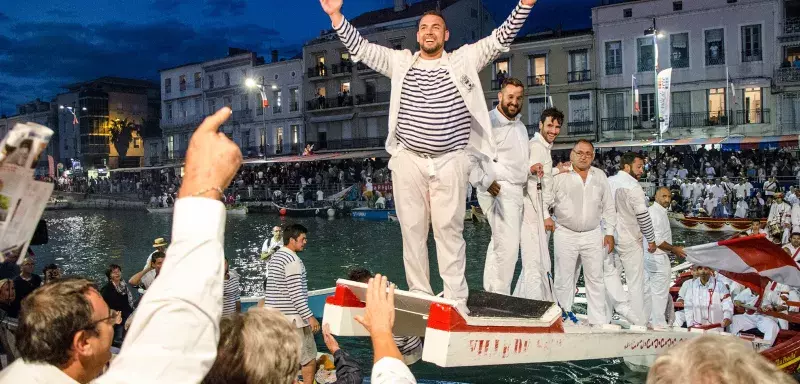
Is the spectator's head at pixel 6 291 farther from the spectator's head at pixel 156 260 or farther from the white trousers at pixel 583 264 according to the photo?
the white trousers at pixel 583 264

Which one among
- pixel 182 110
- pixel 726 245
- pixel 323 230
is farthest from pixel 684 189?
pixel 182 110

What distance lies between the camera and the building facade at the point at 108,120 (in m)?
86.1

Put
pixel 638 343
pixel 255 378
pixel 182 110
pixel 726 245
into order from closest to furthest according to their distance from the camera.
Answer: pixel 255 378, pixel 638 343, pixel 726 245, pixel 182 110

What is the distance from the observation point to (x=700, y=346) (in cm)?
201

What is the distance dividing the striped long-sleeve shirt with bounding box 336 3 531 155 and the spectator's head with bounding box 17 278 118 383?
354 centimetres

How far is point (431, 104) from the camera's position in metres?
5.86

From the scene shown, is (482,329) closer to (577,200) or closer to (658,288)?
(577,200)

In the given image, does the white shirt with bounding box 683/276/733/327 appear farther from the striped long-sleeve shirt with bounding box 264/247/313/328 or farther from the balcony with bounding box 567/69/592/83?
the balcony with bounding box 567/69/592/83

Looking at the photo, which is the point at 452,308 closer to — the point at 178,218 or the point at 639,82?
the point at 178,218

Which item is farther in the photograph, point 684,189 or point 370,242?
point 684,189

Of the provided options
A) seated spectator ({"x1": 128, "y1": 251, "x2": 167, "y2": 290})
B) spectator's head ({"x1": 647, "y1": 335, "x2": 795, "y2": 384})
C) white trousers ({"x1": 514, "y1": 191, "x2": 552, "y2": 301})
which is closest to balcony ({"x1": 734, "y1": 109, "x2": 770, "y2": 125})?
white trousers ({"x1": 514, "y1": 191, "x2": 552, "y2": 301})

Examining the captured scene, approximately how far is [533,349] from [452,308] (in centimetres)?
124

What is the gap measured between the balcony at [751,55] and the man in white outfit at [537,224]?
39.7 metres

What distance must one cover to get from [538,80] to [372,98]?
1549 centimetres
